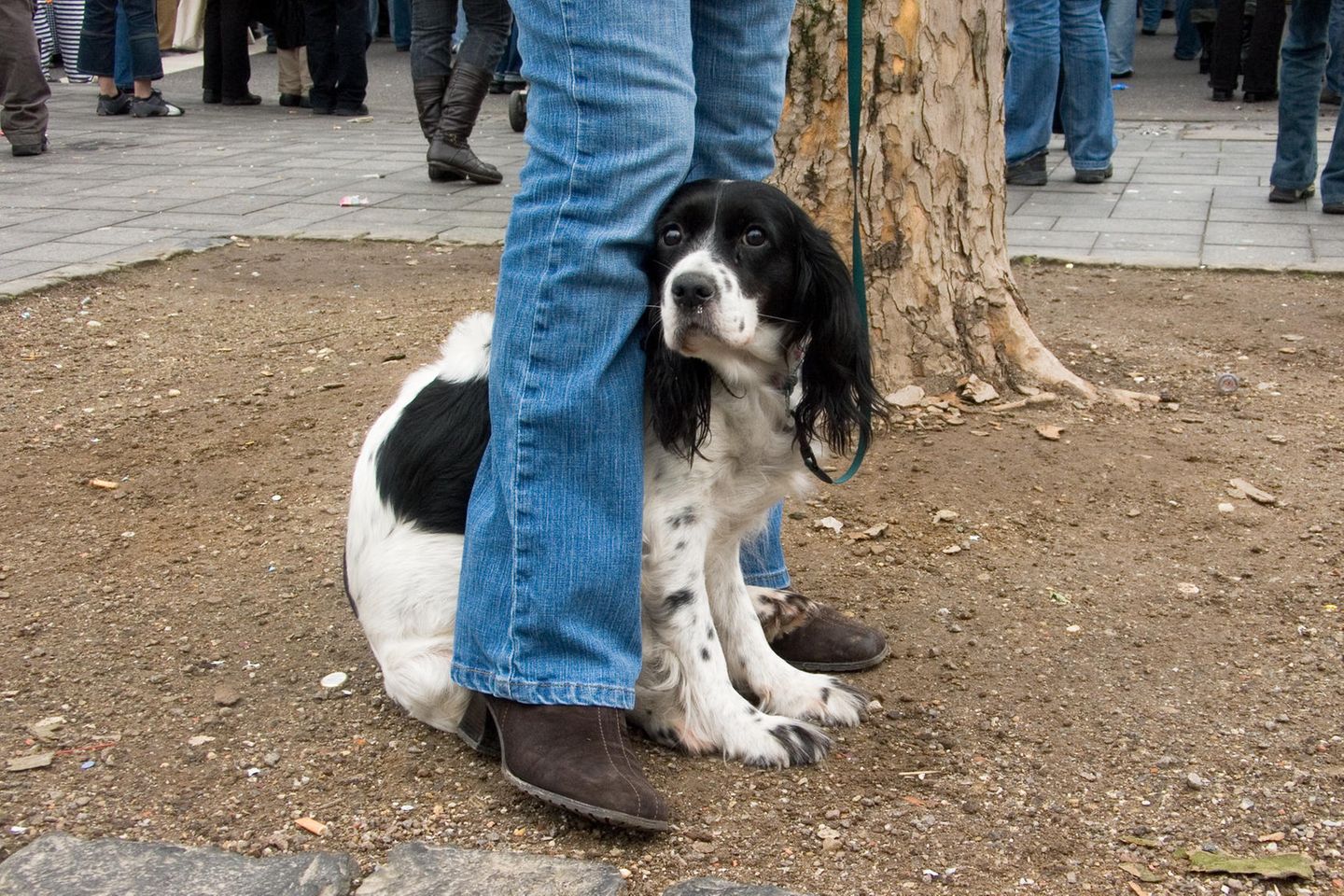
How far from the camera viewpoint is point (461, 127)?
762 centimetres

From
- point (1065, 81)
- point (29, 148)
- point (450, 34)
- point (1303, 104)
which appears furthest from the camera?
point (29, 148)

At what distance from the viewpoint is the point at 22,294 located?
538 cm

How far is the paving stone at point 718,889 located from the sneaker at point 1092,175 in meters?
6.56

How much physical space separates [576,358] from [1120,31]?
1191 cm

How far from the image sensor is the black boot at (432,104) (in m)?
7.93

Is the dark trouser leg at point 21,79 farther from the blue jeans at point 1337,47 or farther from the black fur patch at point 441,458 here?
the blue jeans at point 1337,47

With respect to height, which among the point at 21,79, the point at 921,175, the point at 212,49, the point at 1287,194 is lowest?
the point at 1287,194

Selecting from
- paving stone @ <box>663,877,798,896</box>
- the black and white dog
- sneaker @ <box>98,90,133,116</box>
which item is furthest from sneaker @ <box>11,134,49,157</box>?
paving stone @ <box>663,877,798,896</box>

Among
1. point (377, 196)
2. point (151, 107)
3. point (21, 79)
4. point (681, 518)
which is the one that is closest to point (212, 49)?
point (151, 107)

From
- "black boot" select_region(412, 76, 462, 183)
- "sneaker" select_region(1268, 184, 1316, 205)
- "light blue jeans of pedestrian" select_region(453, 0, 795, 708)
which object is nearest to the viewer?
"light blue jeans of pedestrian" select_region(453, 0, 795, 708)

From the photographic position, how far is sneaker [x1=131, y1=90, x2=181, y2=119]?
1097 centimetres

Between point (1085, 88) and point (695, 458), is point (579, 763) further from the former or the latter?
point (1085, 88)

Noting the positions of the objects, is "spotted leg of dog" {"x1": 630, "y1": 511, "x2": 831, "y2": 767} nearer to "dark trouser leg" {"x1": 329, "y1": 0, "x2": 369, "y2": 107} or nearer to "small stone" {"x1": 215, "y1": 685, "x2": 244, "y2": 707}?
"small stone" {"x1": 215, "y1": 685, "x2": 244, "y2": 707}

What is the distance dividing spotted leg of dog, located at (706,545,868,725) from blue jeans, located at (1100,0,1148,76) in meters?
11.2
